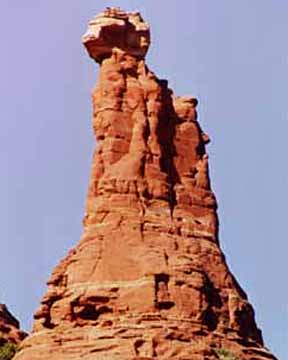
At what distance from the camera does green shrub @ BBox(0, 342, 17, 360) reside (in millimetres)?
90000

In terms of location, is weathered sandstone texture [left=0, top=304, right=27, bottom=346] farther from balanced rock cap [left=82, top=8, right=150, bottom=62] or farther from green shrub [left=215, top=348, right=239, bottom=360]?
green shrub [left=215, top=348, right=239, bottom=360]

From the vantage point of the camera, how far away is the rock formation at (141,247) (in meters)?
74.1

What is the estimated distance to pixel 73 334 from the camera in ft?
245

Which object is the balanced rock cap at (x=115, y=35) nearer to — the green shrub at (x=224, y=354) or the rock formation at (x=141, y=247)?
the rock formation at (x=141, y=247)

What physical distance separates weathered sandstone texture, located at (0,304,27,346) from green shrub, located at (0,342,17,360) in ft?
10.7

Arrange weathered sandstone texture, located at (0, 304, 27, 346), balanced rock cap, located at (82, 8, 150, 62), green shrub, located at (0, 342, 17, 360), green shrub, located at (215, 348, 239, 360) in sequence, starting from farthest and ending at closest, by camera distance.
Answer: weathered sandstone texture, located at (0, 304, 27, 346) → green shrub, located at (0, 342, 17, 360) → balanced rock cap, located at (82, 8, 150, 62) → green shrub, located at (215, 348, 239, 360)

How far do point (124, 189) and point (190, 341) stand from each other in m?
10.4

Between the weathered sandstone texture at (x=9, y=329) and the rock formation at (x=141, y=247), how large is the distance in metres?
18.3

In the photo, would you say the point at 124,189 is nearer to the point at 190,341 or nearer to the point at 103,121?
the point at 103,121

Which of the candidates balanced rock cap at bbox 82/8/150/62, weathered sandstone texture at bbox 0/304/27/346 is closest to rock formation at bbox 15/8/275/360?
balanced rock cap at bbox 82/8/150/62

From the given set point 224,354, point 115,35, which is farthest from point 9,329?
point 224,354

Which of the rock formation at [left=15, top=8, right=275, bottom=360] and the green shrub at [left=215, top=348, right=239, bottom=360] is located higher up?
the rock formation at [left=15, top=8, right=275, bottom=360]

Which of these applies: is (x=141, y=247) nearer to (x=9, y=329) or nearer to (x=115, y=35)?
(x=115, y=35)

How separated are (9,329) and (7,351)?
8347mm
